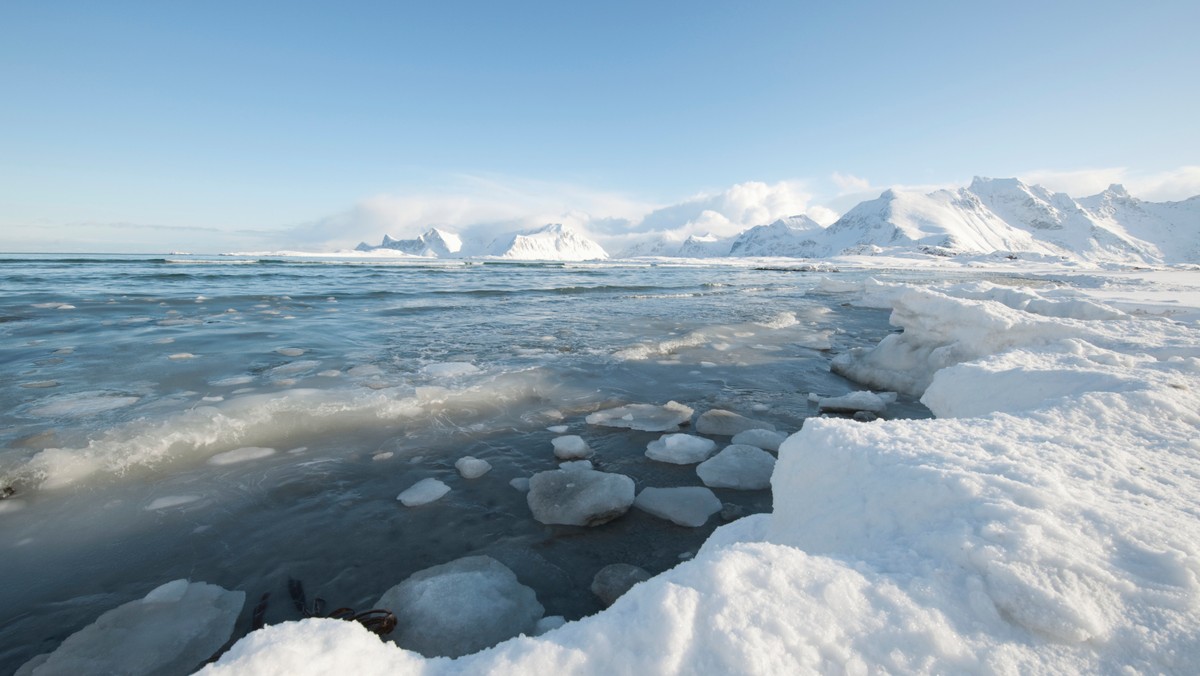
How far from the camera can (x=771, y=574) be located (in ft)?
4.83

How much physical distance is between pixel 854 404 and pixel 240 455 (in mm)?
6866

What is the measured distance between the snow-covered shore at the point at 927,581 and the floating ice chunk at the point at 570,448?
2.47 m

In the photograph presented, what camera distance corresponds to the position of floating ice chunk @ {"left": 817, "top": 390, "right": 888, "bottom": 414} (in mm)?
5859

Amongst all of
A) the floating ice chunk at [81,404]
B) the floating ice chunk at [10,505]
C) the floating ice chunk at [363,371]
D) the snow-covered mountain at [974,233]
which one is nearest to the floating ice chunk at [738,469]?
the floating ice chunk at [363,371]

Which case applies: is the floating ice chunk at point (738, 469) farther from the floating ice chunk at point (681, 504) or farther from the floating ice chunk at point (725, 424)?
the floating ice chunk at point (725, 424)

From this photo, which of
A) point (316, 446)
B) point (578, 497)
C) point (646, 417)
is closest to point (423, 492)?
point (578, 497)

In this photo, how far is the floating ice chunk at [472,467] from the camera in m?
4.21

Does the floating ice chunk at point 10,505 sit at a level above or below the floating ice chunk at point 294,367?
below

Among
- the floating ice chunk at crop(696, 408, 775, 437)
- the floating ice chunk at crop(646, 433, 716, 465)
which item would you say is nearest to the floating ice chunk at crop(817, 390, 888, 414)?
the floating ice chunk at crop(696, 408, 775, 437)

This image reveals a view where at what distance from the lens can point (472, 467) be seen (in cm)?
427

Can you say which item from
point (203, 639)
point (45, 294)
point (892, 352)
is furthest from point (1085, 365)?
point (45, 294)

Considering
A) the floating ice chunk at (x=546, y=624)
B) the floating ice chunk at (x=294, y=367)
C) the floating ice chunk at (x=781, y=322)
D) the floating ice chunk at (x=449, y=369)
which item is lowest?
the floating ice chunk at (x=546, y=624)

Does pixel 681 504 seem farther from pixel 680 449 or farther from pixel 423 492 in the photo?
pixel 423 492

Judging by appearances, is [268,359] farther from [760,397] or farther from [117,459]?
[760,397]
